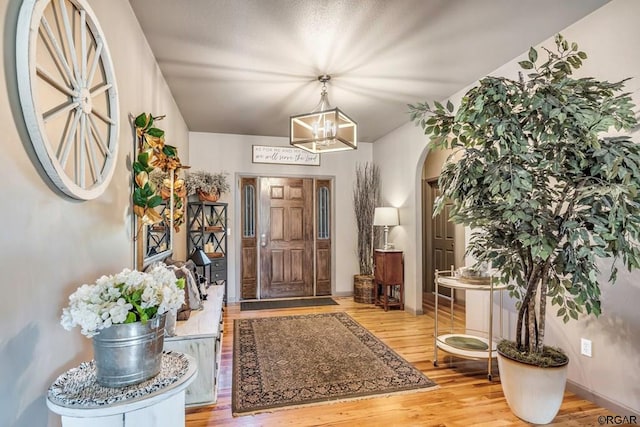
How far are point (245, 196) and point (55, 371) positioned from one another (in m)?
4.50

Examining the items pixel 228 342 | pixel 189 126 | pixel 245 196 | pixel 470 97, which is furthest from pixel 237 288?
pixel 470 97

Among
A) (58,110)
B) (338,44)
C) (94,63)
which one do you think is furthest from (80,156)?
(338,44)

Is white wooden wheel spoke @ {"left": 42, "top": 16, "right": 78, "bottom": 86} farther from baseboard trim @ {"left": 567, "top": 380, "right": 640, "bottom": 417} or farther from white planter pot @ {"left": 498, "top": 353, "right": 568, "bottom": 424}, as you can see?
baseboard trim @ {"left": 567, "top": 380, "right": 640, "bottom": 417}

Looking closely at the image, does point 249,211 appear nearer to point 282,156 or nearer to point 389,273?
point 282,156

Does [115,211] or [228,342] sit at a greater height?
[115,211]

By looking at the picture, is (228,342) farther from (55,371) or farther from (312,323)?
(55,371)

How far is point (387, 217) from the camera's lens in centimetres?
518

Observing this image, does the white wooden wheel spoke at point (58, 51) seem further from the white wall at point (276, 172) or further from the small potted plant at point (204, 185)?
the white wall at point (276, 172)

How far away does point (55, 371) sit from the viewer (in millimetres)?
1333

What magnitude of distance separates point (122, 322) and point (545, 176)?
2.39m

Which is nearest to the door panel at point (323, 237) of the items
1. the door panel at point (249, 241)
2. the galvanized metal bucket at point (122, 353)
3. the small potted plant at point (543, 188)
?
the door panel at point (249, 241)

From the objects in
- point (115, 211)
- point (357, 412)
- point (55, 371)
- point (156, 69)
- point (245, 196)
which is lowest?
point (357, 412)

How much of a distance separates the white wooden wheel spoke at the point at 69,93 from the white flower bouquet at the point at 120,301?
1.46ft

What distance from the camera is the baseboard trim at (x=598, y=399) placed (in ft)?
7.29
